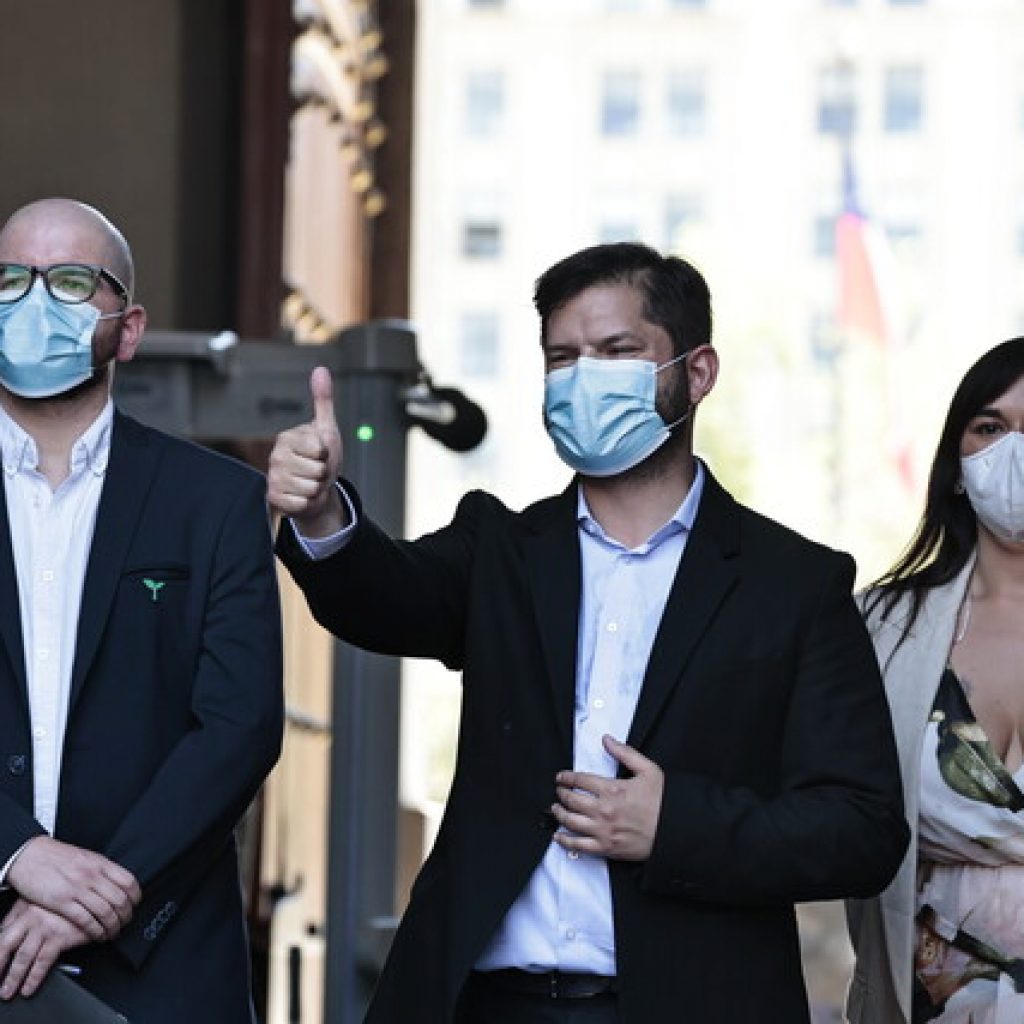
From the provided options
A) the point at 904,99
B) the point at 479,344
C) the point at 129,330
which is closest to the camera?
the point at 129,330

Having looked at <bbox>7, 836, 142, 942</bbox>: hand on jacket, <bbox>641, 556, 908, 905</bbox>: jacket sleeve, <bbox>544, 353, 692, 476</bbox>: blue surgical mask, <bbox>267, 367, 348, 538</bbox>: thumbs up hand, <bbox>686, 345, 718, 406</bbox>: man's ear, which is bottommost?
<bbox>7, 836, 142, 942</bbox>: hand on jacket

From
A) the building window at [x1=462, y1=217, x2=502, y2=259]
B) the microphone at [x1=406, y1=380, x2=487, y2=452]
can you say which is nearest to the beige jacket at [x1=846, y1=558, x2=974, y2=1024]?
the microphone at [x1=406, y1=380, x2=487, y2=452]

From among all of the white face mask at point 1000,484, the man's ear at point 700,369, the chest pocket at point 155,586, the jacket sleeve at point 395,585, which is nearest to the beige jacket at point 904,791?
the white face mask at point 1000,484

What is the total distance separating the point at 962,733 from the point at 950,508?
18.4 inches

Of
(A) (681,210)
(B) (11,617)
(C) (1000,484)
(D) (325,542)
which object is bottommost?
(B) (11,617)

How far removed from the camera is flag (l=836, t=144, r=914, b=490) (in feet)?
146

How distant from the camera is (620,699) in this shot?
4383mm

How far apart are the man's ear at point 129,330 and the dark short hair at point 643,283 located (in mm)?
643

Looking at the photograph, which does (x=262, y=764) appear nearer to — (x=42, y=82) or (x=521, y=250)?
(x=42, y=82)

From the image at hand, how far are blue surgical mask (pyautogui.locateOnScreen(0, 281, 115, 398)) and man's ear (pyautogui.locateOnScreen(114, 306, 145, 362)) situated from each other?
10 centimetres

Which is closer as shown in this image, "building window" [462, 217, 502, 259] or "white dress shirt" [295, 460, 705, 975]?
"white dress shirt" [295, 460, 705, 975]

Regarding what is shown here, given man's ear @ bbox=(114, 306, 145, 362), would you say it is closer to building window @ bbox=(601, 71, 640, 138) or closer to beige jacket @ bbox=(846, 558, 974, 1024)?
beige jacket @ bbox=(846, 558, 974, 1024)

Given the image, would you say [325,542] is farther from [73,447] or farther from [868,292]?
[868,292]

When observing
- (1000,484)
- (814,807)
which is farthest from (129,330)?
(1000,484)
